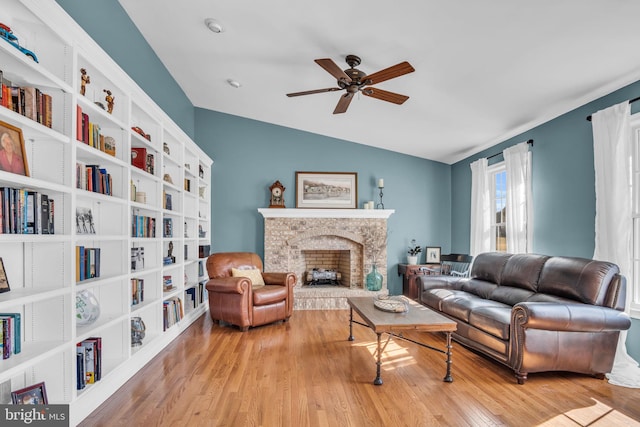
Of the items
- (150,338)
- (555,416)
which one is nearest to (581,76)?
(555,416)

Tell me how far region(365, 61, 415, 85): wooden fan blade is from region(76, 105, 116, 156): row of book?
2.20 m

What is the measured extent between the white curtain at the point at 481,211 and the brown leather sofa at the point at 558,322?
169 cm

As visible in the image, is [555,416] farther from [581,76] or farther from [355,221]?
[355,221]

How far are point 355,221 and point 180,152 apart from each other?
10.1 ft

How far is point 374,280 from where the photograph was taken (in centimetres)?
588

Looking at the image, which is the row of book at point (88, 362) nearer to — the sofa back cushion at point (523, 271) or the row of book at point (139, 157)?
the row of book at point (139, 157)

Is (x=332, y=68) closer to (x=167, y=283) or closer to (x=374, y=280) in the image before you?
(x=167, y=283)

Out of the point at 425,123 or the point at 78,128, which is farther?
the point at 425,123

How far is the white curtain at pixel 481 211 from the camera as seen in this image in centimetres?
531

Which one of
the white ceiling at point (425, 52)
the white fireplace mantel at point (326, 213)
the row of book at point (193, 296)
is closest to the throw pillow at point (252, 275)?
the row of book at point (193, 296)

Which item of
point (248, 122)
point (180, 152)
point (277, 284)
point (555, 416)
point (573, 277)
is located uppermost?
point (248, 122)

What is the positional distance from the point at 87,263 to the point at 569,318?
12.0 ft

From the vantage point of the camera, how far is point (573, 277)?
10.4ft

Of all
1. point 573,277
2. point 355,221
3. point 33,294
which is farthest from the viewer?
point 355,221
